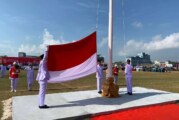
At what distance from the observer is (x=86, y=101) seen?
11.4 metres

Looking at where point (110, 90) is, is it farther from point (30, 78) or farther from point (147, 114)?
point (30, 78)

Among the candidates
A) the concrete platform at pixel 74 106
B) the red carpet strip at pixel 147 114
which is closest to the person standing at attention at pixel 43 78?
the concrete platform at pixel 74 106

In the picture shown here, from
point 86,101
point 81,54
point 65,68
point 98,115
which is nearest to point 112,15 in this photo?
point 81,54

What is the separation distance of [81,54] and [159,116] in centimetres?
474

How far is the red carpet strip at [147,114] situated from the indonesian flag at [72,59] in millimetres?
2981

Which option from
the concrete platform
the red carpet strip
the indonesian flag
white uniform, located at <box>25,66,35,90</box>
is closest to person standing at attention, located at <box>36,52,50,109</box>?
the concrete platform

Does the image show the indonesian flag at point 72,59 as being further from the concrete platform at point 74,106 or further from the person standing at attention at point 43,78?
the concrete platform at point 74,106

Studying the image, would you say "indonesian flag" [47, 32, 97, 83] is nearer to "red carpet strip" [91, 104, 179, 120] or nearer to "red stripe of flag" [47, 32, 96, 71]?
"red stripe of flag" [47, 32, 96, 71]

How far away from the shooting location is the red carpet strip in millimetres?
8750

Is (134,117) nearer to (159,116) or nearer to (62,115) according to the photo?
(159,116)

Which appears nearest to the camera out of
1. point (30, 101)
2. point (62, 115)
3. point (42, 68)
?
point (62, 115)

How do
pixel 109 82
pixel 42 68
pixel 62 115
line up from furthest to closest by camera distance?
pixel 109 82, pixel 42 68, pixel 62 115

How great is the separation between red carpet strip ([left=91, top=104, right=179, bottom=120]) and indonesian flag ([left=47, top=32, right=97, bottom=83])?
298 centimetres

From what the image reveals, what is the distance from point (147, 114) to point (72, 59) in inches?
170
